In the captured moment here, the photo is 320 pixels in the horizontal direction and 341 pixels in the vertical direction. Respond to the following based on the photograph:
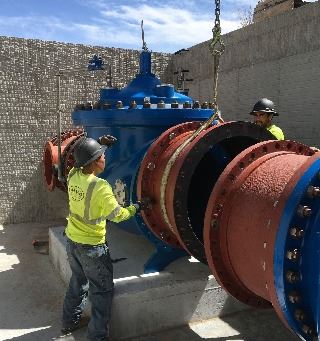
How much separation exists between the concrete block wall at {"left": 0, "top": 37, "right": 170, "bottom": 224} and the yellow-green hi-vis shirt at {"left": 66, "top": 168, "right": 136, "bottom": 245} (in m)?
3.15

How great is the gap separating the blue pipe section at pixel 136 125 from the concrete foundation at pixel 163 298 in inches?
5.3

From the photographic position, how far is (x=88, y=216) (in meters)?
2.51

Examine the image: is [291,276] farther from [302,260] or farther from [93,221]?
[93,221]

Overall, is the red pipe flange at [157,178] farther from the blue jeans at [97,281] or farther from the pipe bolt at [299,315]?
the pipe bolt at [299,315]

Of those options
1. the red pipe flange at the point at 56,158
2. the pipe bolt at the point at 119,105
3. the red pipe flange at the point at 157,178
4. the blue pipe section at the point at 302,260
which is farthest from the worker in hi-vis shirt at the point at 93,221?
the red pipe flange at the point at 56,158

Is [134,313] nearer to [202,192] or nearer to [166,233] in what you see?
[166,233]

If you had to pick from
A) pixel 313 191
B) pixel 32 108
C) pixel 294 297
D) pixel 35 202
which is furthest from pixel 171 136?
pixel 35 202

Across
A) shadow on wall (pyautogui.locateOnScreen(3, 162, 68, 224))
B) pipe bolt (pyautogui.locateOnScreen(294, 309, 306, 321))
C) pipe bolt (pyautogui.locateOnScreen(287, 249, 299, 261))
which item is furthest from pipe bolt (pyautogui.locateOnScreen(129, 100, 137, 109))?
shadow on wall (pyautogui.locateOnScreen(3, 162, 68, 224))

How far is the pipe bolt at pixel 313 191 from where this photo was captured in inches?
67.2

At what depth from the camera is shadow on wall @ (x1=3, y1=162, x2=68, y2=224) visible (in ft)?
18.4

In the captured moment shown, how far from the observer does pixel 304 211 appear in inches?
66.5

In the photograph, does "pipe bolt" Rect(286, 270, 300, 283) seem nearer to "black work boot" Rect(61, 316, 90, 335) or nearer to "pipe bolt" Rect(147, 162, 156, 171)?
"pipe bolt" Rect(147, 162, 156, 171)

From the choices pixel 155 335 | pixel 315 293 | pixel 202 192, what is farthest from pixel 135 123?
pixel 315 293

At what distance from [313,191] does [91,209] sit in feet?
4.31
